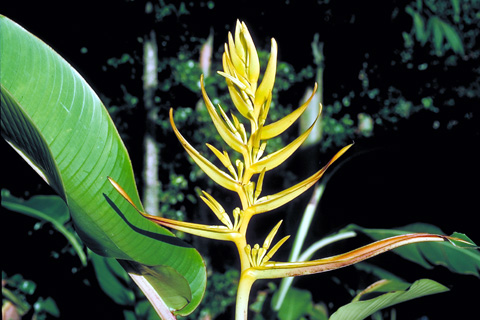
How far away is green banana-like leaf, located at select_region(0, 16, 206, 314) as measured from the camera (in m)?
0.57

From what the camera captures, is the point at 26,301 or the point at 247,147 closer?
the point at 247,147

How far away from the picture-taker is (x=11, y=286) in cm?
226

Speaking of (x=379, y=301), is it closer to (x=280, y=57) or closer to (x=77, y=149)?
(x=77, y=149)

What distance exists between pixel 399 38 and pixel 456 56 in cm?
57

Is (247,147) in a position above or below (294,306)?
above

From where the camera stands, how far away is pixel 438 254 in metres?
1.07

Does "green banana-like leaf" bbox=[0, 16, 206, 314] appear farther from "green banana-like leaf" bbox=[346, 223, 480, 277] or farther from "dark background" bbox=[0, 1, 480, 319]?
"dark background" bbox=[0, 1, 480, 319]

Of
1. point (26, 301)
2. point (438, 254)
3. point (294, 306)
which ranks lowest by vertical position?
point (26, 301)

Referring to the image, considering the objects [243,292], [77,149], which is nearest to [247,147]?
[243,292]

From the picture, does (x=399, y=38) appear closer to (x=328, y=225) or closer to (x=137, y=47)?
(x=328, y=225)

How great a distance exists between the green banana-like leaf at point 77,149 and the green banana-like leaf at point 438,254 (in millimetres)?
656

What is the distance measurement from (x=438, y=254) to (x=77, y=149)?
37.0 inches

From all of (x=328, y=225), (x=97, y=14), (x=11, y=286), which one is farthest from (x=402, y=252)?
(x=11, y=286)

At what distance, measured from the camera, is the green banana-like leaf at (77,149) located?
57 cm
